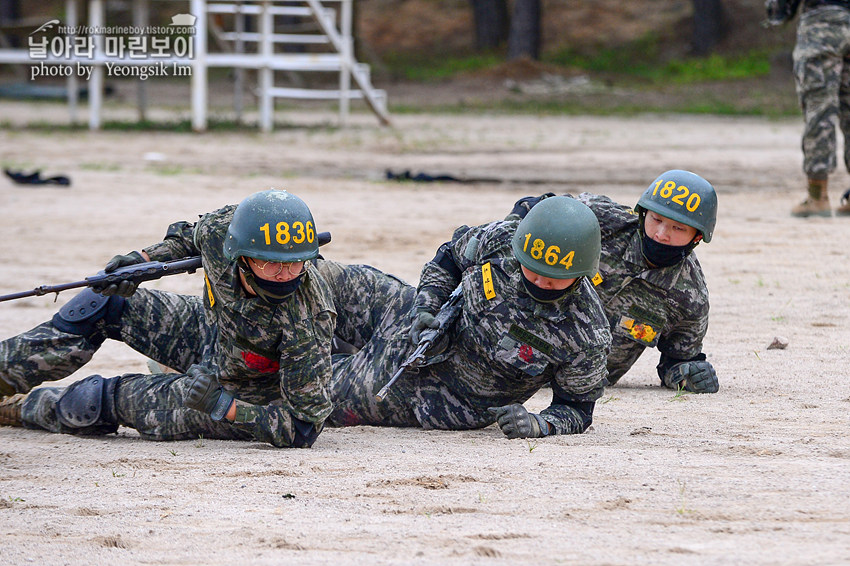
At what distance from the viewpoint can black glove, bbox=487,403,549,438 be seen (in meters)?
5.10

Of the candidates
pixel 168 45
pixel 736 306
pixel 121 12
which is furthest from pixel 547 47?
pixel 736 306

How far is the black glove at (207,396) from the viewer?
15.8ft

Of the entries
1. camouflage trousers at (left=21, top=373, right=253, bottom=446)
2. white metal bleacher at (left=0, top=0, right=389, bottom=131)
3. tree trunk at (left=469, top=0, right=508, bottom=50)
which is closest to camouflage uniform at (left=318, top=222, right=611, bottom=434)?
camouflage trousers at (left=21, top=373, right=253, bottom=446)

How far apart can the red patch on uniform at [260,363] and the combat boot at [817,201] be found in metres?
7.29

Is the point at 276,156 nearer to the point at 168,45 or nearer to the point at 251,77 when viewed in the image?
the point at 168,45

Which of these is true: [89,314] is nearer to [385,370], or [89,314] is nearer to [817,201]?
[385,370]

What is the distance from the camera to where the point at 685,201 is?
19.0 feet

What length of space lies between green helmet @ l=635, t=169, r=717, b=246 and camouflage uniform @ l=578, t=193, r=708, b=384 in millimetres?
230

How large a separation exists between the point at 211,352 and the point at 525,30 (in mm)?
28720

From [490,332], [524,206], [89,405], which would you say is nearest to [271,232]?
[490,332]

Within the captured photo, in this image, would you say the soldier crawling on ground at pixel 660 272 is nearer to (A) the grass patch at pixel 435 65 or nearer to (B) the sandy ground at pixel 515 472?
(B) the sandy ground at pixel 515 472

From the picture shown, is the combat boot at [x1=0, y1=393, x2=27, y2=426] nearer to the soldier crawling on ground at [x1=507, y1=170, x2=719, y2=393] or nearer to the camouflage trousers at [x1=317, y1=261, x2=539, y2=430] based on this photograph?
the camouflage trousers at [x1=317, y1=261, x2=539, y2=430]

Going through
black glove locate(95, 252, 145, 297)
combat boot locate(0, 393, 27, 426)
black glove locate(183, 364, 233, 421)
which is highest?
A: black glove locate(95, 252, 145, 297)

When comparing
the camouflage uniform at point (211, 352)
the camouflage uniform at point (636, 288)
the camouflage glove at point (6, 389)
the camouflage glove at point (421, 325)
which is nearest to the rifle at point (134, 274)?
the camouflage uniform at point (211, 352)
